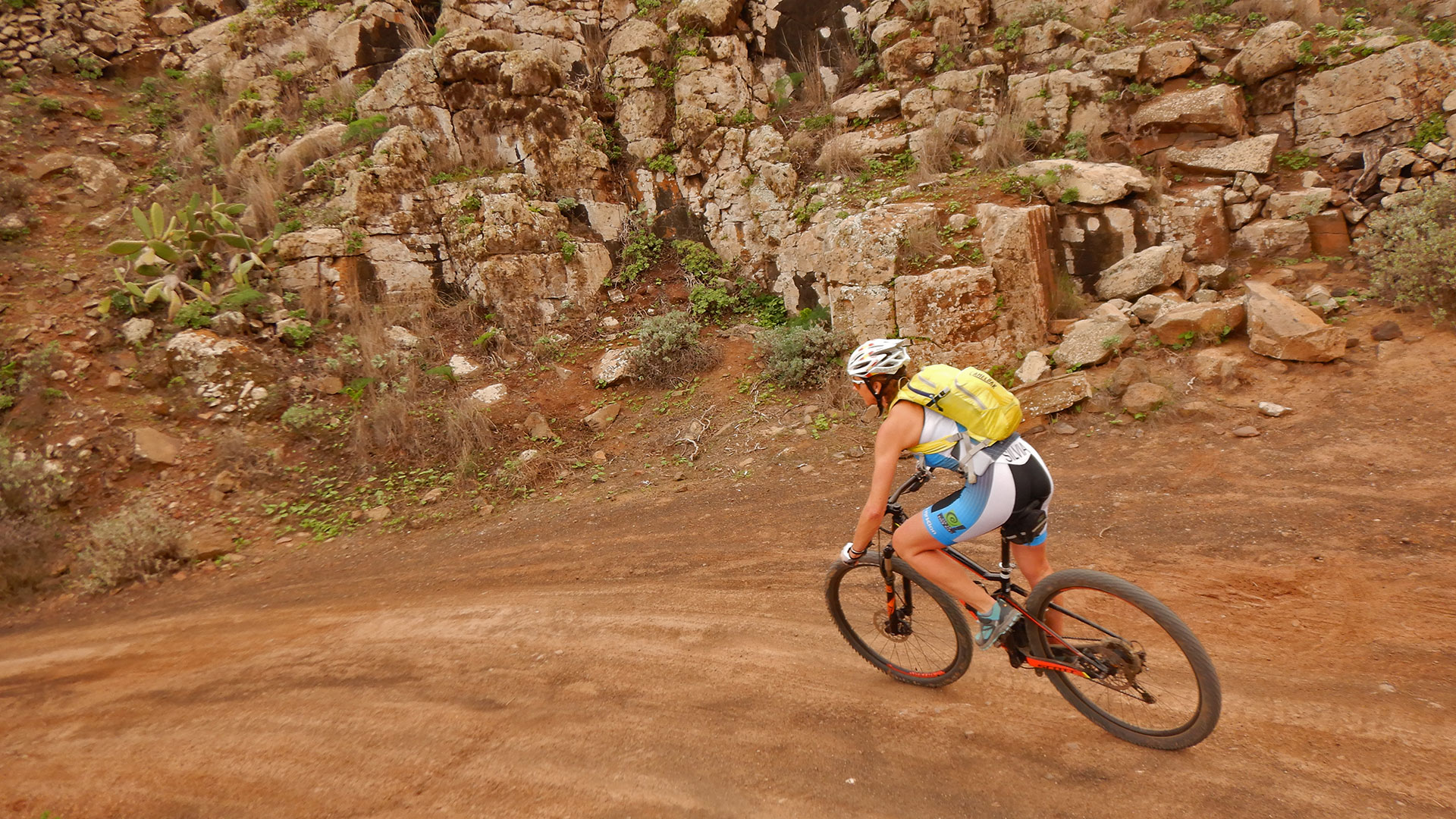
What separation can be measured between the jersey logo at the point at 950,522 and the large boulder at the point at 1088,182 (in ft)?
26.8

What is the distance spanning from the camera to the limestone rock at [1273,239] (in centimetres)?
893

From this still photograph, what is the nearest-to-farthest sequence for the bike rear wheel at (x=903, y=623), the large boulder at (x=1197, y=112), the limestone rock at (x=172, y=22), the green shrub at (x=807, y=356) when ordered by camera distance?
the bike rear wheel at (x=903, y=623)
the green shrub at (x=807, y=356)
the large boulder at (x=1197, y=112)
the limestone rock at (x=172, y=22)

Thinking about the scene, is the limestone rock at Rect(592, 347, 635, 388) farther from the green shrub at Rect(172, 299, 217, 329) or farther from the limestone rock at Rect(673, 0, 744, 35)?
the limestone rock at Rect(673, 0, 744, 35)

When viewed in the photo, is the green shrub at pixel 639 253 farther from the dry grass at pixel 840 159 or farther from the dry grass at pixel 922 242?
the dry grass at pixel 922 242

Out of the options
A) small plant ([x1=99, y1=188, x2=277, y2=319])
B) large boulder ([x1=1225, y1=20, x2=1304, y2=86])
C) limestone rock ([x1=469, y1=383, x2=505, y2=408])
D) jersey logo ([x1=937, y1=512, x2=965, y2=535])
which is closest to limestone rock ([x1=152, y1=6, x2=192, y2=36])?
small plant ([x1=99, y1=188, x2=277, y2=319])

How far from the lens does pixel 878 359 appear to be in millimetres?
3201

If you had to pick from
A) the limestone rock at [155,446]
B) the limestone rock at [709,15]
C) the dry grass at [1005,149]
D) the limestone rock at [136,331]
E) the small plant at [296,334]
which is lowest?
the limestone rock at [155,446]

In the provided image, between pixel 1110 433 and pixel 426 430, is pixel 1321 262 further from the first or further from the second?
pixel 426 430

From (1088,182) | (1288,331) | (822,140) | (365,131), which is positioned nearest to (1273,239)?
(1088,182)

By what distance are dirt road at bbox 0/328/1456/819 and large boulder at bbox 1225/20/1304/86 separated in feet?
19.8

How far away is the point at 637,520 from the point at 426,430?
3.99 meters

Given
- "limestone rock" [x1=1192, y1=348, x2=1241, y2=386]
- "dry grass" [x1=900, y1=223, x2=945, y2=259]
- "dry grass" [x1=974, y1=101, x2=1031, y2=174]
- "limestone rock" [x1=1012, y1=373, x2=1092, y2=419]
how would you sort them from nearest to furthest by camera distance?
"limestone rock" [x1=1192, y1=348, x2=1241, y2=386] < "limestone rock" [x1=1012, y1=373, x2=1092, y2=419] < "dry grass" [x1=900, y1=223, x2=945, y2=259] < "dry grass" [x1=974, y1=101, x2=1031, y2=174]

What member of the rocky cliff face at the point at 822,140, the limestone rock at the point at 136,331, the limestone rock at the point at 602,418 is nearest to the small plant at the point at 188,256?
the limestone rock at the point at 136,331

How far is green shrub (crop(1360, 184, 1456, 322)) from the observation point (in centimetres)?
659
